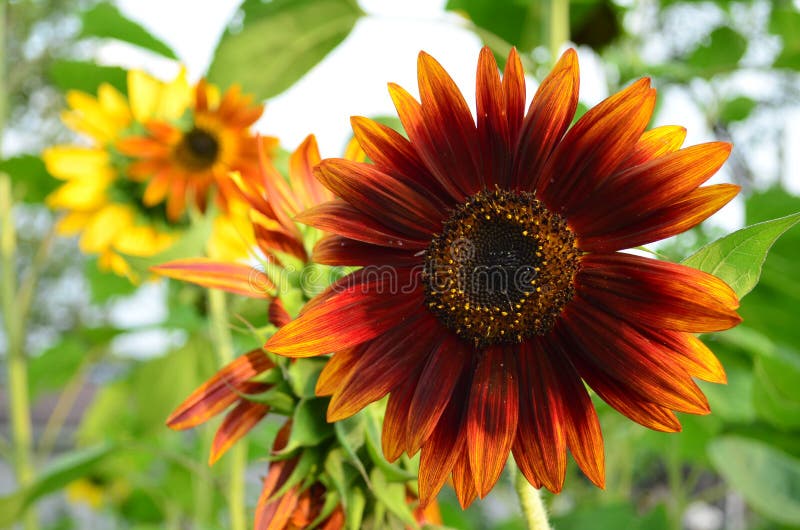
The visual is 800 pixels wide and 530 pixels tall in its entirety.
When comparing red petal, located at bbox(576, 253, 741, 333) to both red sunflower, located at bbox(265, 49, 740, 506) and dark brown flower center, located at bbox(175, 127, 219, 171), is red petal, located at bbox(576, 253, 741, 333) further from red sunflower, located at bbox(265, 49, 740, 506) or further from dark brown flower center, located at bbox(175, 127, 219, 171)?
dark brown flower center, located at bbox(175, 127, 219, 171)

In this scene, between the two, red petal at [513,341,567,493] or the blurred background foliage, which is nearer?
red petal at [513,341,567,493]

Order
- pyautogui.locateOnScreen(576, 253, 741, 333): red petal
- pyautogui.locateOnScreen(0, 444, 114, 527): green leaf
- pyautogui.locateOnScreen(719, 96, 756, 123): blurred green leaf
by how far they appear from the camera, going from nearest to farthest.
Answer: pyautogui.locateOnScreen(576, 253, 741, 333): red petal → pyautogui.locateOnScreen(0, 444, 114, 527): green leaf → pyautogui.locateOnScreen(719, 96, 756, 123): blurred green leaf

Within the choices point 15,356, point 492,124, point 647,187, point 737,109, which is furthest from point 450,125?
point 737,109

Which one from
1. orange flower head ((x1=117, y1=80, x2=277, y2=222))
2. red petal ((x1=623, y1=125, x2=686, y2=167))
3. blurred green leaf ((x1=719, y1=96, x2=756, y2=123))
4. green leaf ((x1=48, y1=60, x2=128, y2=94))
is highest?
green leaf ((x1=48, y1=60, x2=128, y2=94))

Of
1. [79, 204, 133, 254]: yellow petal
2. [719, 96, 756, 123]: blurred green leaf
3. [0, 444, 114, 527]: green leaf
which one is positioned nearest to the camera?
[0, 444, 114, 527]: green leaf

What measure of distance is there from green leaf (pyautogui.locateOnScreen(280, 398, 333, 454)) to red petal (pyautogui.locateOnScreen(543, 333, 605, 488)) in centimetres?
15

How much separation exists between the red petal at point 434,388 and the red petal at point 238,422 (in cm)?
14

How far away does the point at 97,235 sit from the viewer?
1.25 metres

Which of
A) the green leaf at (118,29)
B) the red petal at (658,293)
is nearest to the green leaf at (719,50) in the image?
the green leaf at (118,29)

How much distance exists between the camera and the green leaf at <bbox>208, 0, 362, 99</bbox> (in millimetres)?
923

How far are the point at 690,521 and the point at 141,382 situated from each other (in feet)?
14.5

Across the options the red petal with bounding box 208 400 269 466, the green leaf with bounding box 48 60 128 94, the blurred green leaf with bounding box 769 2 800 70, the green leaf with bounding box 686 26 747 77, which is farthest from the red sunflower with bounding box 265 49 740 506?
the green leaf with bounding box 686 26 747 77

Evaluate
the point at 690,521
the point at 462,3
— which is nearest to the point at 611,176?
the point at 462,3

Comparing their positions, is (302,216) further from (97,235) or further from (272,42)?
(97,235)
